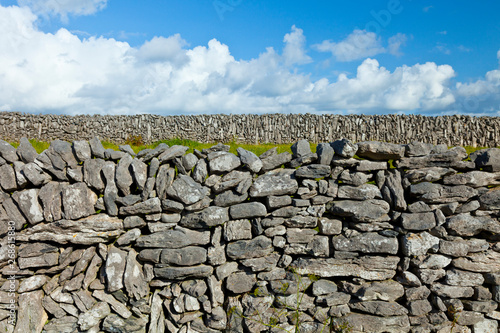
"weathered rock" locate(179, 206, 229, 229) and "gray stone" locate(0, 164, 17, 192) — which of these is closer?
"weathered rock" locate(179, 206, 229, 229)

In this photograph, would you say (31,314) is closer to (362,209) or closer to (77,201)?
(77,201)

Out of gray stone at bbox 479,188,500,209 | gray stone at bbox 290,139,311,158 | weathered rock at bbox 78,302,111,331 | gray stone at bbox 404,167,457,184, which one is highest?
gray stone at bbox 290,139,311,158

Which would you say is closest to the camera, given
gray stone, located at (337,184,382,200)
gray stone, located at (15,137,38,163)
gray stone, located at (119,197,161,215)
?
gray stone, located at (119,197,161,215)

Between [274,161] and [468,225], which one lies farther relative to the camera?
[274,161]

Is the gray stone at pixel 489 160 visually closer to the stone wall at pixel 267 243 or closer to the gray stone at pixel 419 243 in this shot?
the stone wall at pixel 267 243

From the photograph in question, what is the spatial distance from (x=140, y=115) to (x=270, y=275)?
644 inches

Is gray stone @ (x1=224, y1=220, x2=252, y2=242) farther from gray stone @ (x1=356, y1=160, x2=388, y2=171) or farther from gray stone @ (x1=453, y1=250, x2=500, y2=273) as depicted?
gray stone @ (x1=453, y1=250, x2=500, y2=273)

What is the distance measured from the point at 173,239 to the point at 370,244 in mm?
2998

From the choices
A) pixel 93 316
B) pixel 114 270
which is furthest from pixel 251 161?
pixel 93 316

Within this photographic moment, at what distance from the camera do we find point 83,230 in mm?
4773

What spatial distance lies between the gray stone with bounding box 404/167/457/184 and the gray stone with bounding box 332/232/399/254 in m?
1.00

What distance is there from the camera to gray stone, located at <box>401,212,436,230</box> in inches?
187

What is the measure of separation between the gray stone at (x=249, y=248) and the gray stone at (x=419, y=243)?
2.09 meters

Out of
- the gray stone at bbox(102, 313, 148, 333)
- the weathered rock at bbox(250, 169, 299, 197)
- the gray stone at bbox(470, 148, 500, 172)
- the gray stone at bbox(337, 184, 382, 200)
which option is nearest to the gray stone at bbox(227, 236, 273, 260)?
the weathered rock at bbox(250, 169, 299, 197)
